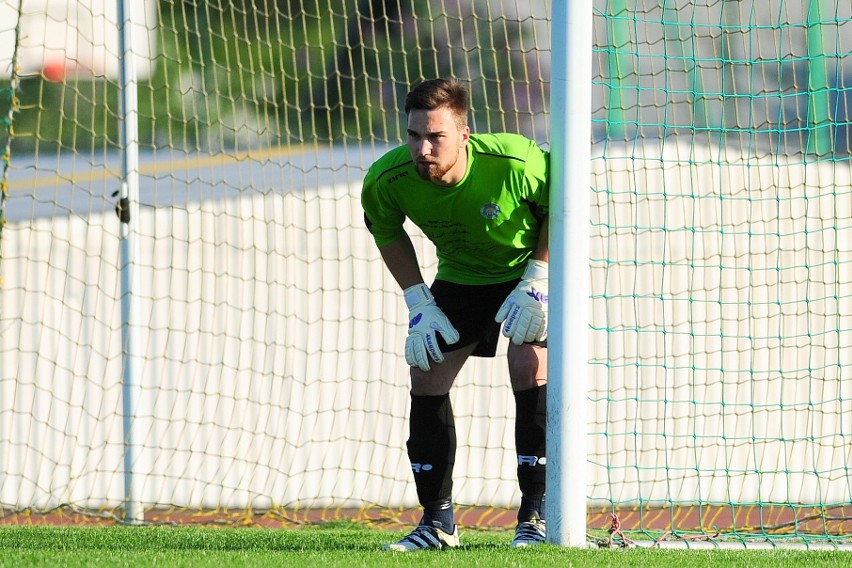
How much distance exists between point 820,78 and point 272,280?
11.8 ft

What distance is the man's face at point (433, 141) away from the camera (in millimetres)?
3459

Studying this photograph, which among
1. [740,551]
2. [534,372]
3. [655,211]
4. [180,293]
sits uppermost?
[655,211]

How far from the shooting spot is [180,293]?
6.80m

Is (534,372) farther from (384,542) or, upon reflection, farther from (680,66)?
(680,66)

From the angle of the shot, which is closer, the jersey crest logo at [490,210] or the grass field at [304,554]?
the grass field at [304,554]

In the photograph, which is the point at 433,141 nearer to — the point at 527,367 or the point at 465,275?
the point at 465,275

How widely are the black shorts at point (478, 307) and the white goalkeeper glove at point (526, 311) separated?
19 centimetres

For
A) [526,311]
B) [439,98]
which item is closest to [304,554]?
[526,311]

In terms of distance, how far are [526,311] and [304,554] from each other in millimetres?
1096

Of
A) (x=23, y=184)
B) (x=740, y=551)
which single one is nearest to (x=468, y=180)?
(x=740, y=551)

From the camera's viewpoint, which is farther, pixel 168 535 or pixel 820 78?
pixel 820 78

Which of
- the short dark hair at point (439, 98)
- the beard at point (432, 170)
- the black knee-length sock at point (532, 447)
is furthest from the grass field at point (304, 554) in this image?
the short dark hair at point (439, 98)

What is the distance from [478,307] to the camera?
387 cm

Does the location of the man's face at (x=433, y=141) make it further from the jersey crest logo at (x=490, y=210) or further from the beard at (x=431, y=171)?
the jersey crest logo at (x=490, y=210)
